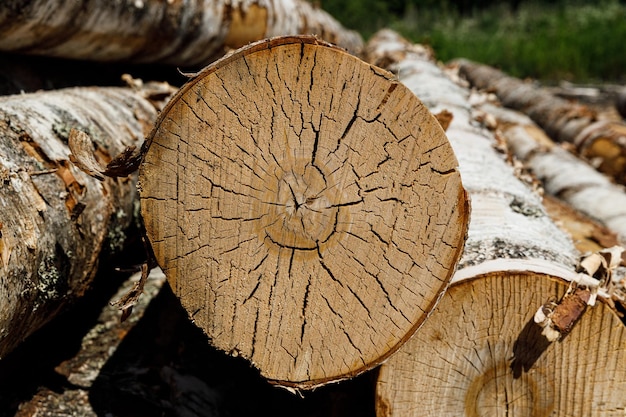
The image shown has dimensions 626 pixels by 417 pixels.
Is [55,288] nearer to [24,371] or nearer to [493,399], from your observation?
[24,371]

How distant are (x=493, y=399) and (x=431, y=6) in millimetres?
23091

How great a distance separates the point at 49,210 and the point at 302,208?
0.84 m

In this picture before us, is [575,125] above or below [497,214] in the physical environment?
above

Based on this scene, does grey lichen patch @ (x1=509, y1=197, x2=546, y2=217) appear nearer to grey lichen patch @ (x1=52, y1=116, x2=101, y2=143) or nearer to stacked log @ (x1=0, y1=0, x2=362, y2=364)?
stacked log @ (x1=0, y1=0, x2=362, y2=364)

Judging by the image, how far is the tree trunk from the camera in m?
3.53

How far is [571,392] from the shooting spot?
1570 millimetres

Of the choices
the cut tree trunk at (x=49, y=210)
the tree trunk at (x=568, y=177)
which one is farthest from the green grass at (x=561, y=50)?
the cut tree trunk at (x=49, y=210)

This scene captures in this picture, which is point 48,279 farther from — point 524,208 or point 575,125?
point 575,125

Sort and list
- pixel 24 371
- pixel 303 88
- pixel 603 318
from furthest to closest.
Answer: pixel 24 371
pixel 603 318
pixel 303 88

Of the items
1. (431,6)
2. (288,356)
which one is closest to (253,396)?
(288,356)

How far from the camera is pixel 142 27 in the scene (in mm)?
3150

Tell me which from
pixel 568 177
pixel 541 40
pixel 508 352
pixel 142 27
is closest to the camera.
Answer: pixel 508 352

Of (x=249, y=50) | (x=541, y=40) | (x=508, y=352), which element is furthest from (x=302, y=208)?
(x=541, y=40)

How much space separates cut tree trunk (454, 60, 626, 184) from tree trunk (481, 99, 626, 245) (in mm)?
221
